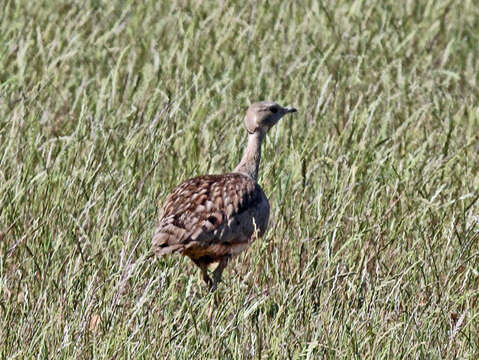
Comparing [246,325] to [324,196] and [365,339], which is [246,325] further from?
[324,196]

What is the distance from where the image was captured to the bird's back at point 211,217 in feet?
18.4

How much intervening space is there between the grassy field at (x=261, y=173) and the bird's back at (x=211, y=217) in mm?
127

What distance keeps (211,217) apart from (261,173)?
3.71 ft

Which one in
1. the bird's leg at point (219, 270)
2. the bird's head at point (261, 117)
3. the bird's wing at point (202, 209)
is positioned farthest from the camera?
the bird's head at point (261, 117)

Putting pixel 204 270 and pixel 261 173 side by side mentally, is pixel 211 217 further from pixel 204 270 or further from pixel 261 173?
pixel 261 173

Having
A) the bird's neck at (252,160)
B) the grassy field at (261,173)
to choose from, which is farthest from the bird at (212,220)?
the bird's neck at (252,160)

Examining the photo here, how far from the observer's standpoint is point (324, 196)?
6.45 metres

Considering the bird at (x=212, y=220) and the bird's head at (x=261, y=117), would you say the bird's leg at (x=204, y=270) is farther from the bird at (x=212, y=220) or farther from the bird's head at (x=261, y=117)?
the bird's head at (x=261, y=117)

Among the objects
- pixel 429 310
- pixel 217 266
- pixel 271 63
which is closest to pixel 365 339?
pixel 429 310

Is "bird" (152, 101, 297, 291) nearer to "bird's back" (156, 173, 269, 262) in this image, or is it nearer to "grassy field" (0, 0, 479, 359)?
"bird's back" (156, 173, 269, 262)

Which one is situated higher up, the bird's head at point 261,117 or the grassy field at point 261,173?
the bird's head at point 261,117

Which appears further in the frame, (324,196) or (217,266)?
(324,196)

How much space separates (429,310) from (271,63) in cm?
387

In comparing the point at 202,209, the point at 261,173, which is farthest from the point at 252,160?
the point at 202,209
